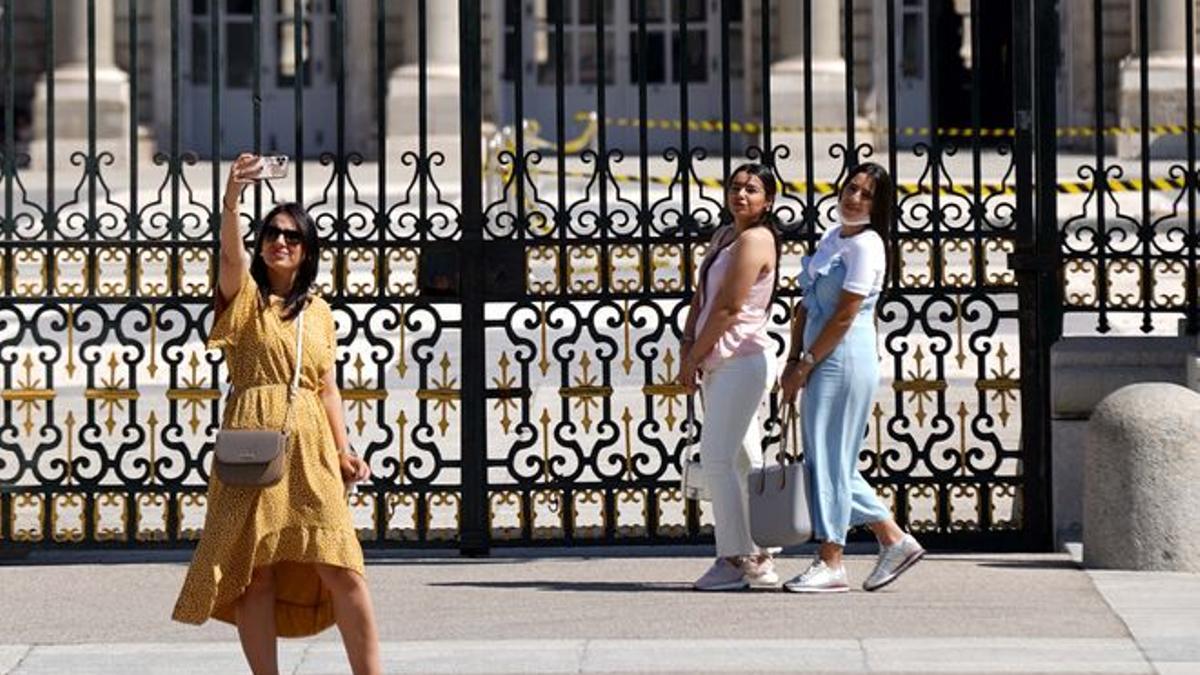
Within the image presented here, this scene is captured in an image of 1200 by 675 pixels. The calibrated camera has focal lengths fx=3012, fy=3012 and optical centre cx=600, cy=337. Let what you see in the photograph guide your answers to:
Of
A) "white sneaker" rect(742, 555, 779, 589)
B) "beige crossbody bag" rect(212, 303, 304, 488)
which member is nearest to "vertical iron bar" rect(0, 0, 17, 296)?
"white sneaker" rect(742, 555, 779, 589)

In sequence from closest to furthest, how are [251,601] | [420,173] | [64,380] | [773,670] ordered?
[251,601], [773,670], [420,173], [64,380]

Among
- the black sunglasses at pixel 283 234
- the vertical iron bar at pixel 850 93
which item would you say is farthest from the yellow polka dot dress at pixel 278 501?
the vertical iron bar at pixel 850 93

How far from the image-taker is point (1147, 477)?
Answer: 11.4 metres

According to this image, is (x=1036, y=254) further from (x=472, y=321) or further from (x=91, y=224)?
(x=91, y=224)

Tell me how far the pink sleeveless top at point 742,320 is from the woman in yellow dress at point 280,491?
2368 mm

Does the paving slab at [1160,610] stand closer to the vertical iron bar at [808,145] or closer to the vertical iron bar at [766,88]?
the vertical iron bar at [808,145]

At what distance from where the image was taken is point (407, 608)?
11.1 metres

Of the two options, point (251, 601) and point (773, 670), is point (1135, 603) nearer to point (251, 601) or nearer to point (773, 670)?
point (773, 670)

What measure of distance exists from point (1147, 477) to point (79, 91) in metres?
33.0

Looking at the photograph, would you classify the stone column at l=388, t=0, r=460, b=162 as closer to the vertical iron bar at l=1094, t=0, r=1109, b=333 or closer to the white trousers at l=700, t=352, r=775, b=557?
the vertical iron bar at l=1094, t=0, r=1109, b=333

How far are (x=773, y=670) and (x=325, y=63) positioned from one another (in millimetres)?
35925

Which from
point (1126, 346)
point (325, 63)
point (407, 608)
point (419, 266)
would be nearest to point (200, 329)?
point (419, 266)

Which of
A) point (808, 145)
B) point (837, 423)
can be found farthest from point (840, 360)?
point (808, 145)

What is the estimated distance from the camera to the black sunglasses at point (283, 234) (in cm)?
897
